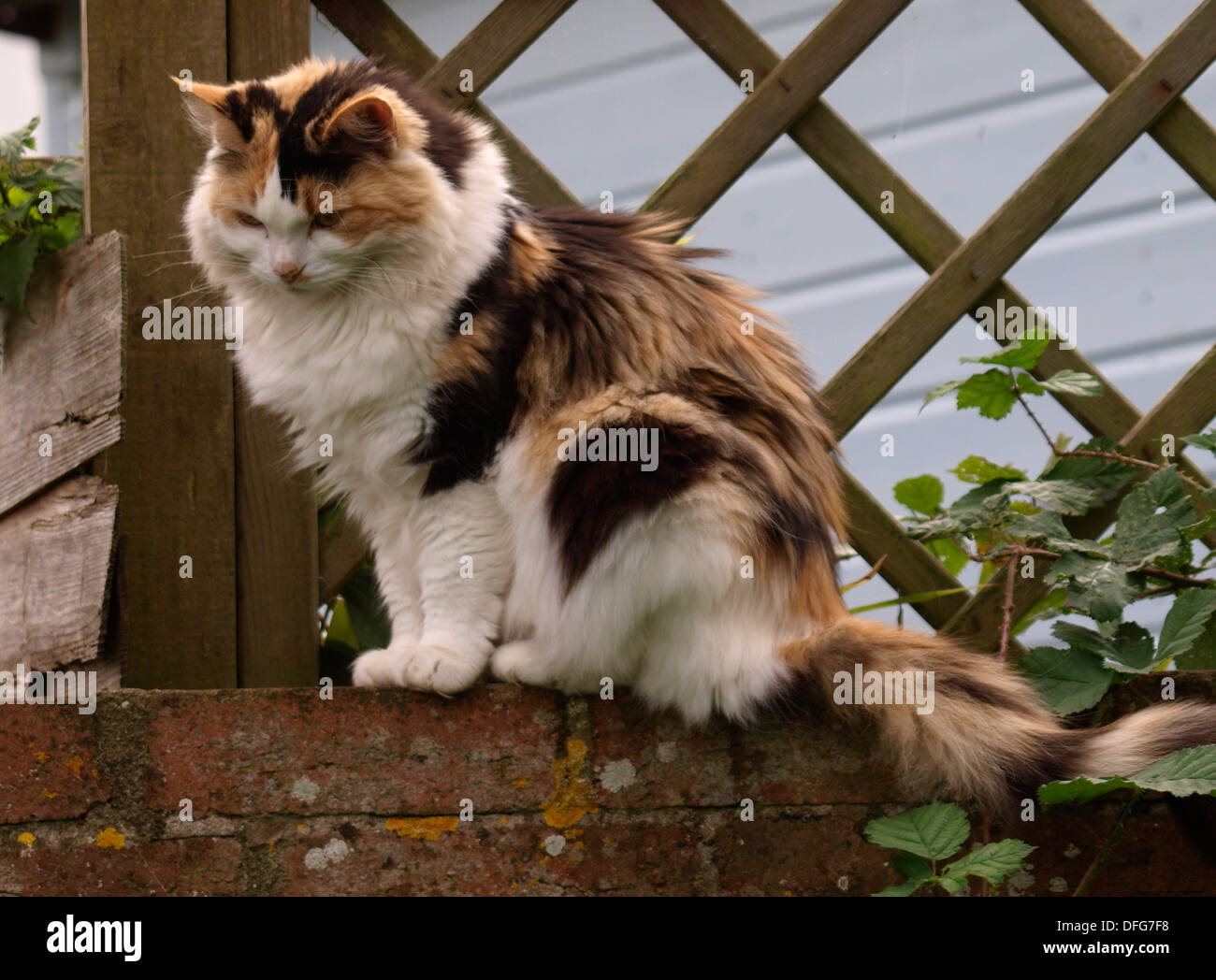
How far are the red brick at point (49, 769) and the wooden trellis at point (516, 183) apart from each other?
0.87 feet

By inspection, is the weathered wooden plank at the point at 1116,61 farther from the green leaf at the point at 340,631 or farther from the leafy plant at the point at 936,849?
the green leaf at the point at 340,631

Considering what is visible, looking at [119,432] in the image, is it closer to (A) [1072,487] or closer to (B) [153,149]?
(B) [153,149]

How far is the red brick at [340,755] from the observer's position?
6.64 ft

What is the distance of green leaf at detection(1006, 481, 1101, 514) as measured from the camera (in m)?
2.20

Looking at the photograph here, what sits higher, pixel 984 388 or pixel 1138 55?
pixel 1138 55

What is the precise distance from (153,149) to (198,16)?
25 cm

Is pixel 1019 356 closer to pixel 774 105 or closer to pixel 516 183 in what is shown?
pixel 774 105

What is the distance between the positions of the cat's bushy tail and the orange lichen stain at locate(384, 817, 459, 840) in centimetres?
59

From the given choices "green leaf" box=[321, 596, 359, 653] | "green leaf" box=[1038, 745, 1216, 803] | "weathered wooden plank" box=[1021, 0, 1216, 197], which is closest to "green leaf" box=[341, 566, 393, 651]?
"green leaf" box=[321, 596, 359, 653]

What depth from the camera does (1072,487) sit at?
2.24 m

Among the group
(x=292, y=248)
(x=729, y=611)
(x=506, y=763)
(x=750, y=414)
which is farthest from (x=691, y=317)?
(x=506, y=763)

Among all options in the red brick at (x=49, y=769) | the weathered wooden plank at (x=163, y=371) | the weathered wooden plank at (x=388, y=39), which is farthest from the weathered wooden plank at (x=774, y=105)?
the red brick at (x=49, y=769)

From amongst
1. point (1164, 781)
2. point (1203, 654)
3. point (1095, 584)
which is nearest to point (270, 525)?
point (1095, 584)

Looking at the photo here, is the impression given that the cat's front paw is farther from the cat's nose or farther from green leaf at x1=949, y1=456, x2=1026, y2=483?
green leaf at x1=949, y1=456, x2=1026, y2=483
